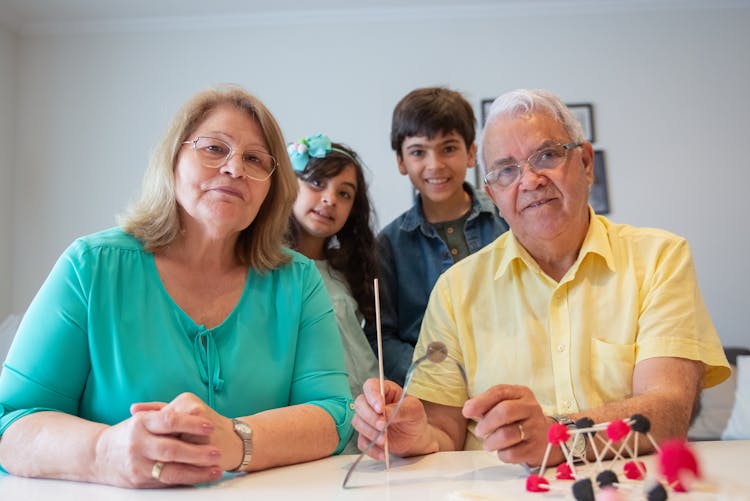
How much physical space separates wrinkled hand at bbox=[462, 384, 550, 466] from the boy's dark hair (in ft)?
4.85

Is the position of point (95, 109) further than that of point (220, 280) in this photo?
Yes

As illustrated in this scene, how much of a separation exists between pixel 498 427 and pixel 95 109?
409 cm

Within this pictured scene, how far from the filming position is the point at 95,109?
4336 mm

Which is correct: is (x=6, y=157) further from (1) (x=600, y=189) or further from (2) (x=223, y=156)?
(1) (x=600, y=189)

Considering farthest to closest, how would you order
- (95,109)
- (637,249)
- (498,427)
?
1. (95,109)
2. (637,249)
3. (498,427)

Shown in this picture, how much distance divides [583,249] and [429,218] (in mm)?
998

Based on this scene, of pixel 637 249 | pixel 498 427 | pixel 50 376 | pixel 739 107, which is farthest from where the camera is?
pixel 739 107

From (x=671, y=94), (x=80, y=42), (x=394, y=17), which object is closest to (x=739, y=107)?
(x=671, y=94)

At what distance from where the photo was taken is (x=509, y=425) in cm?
108

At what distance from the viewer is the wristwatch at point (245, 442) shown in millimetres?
1123

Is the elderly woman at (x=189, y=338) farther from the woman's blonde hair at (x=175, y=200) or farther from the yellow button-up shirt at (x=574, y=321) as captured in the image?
the yellow button-up shirt at (x=574, y=321)

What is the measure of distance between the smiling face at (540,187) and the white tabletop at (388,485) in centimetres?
57

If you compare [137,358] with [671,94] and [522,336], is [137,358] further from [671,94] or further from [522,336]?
[671,94]

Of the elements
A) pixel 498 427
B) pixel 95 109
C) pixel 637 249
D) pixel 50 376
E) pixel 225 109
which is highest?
pixel 95 109
